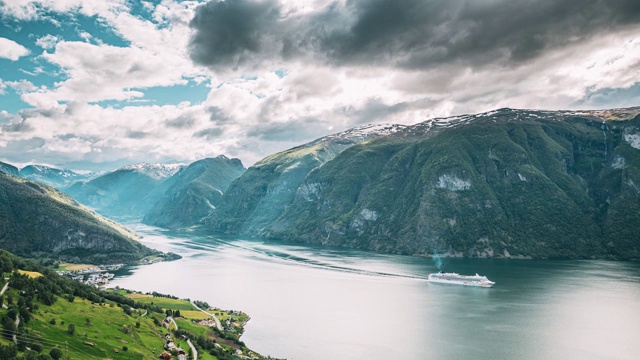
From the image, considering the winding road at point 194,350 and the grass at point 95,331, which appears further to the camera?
the winding road at point 194,350

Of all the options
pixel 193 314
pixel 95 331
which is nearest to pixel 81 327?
pixel 95 331

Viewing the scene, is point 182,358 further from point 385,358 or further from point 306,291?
point 306,291

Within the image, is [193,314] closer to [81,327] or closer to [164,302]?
[164,302]

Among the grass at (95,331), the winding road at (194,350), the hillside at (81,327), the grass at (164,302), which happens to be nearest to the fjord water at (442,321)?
the grass at (164,302)

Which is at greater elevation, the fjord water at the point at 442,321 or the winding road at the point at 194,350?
the fjord water at the point at 442,321

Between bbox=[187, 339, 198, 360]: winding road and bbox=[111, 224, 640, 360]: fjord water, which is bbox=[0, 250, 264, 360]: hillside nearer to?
bbox=[187, 339, 198, 360]: winding road

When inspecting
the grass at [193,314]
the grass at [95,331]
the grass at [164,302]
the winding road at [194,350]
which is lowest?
the grass at [193,314]

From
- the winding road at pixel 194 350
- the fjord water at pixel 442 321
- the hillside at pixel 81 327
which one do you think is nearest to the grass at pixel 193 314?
the hillside at pixel 81 327

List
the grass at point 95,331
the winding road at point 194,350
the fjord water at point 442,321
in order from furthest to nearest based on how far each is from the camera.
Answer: the fjord water at point 442,321 → the winding road at point 194,350 → the grass at point 95,331

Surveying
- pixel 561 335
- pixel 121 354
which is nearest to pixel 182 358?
pixel 121 354

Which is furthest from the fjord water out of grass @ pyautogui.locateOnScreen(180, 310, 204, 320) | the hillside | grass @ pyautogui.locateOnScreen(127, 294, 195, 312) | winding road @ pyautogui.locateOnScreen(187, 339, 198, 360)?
winding road @ pyautogui.locateOnScreen(187, 339, 198, 360)

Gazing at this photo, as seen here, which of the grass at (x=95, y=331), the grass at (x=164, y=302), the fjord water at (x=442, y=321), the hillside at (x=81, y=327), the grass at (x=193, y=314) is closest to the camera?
the hillside at (x=81, y=327)

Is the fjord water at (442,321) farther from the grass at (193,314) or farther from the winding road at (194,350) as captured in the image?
the winding road at (194,350)
